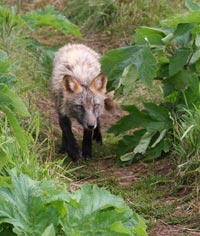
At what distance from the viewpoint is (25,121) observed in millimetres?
7719

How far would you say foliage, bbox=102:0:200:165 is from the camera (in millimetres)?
7141

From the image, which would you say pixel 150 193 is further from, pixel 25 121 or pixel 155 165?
pixel 25 121

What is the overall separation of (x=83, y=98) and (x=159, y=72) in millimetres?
1048

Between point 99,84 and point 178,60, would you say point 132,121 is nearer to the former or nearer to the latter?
point 99,84

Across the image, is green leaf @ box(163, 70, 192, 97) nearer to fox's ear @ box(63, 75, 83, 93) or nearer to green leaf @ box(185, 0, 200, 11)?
green leaf @ box(185, 0, 200, 11)

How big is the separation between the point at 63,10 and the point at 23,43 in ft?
7.54

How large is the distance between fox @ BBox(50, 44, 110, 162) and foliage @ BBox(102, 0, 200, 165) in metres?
0.42

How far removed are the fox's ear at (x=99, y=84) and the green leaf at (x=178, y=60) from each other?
84 centimetres

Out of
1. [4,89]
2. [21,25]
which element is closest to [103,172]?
[4,89]

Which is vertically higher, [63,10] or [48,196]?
[48,196]

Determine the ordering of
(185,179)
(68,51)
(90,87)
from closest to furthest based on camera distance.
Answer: (185,179)
(90,87)
(68,51)

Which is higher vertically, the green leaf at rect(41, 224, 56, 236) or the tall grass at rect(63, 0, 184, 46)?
the green leaf at rect(41, 224, 56, 236)

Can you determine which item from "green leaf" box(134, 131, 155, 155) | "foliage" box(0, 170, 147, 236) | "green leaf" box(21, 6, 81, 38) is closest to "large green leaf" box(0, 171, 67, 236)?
"foliage" box(0, 170, 147, 236)

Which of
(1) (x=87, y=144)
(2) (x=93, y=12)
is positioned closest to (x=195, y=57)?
(1) (x=87, y=144)
